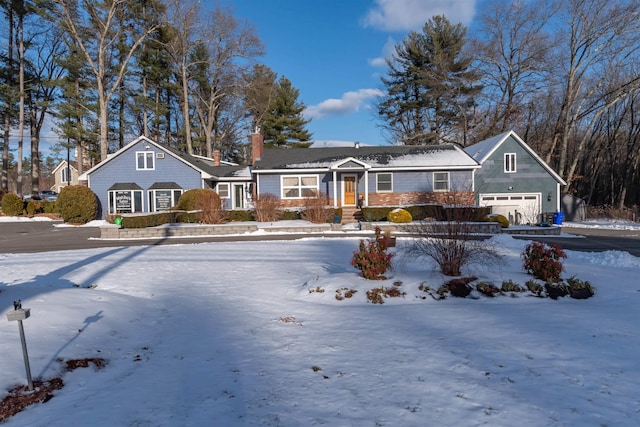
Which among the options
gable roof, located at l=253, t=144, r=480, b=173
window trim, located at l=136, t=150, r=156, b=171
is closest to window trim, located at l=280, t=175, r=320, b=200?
gable roof, located at l=253, t=144, r=480, b=173

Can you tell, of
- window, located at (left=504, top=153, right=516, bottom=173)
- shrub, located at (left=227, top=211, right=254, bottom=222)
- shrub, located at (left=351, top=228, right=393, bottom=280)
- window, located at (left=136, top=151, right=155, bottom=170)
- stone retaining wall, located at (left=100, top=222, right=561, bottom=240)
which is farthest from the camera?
window, located at (left=136, top=151, right=155, bottom=170)

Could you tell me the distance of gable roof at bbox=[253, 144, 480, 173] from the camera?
893 inches

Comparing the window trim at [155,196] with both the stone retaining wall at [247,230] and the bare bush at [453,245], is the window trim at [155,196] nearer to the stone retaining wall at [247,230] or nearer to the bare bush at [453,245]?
the stone retaining wall at [247,230]

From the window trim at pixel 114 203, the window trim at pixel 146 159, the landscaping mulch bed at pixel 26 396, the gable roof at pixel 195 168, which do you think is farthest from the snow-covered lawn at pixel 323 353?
the window trim at pixel 146 159

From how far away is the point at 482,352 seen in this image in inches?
160

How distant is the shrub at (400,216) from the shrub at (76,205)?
18.2 metres

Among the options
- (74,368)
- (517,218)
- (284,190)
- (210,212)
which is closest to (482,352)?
(74,368)

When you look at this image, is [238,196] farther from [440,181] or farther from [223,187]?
[440,181]

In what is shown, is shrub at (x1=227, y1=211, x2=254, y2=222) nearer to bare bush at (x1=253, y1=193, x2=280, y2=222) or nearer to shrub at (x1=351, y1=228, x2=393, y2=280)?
bare bush at (x1=253, y1=193, x2=280, y2=222)

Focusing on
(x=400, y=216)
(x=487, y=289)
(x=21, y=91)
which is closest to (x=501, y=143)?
(x=400, y=216)

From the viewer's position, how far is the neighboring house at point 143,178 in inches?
973

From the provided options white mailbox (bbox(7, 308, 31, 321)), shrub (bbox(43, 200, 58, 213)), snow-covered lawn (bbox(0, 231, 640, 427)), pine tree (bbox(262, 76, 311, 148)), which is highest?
pine tree (bbox(262, 76, 311, 148))

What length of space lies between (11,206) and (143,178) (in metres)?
11.2

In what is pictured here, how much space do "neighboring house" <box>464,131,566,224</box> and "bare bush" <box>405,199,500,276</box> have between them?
1770 centimetres
